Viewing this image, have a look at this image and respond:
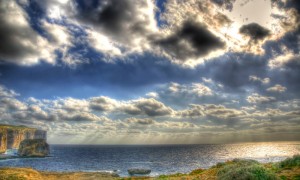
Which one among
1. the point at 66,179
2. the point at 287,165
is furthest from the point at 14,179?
the point at 287,165

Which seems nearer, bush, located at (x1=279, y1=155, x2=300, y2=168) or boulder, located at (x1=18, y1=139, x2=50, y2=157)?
bush, located at (x1=279, y1=155, x2=300, y2=168)

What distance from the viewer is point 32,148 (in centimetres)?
18312

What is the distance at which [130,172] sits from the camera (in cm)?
9431

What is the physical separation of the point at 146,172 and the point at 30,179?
58.0 metres

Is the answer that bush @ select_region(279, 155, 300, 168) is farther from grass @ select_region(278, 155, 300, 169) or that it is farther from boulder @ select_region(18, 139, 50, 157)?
boulder @ select_region(18, 139, 50, 157)

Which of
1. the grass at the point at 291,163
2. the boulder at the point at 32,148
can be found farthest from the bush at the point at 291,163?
the boulder at the point at 32,148

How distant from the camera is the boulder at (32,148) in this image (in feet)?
590

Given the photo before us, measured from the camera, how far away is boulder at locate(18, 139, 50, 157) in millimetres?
179750

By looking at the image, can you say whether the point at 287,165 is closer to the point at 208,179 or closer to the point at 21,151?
the point at 208,179

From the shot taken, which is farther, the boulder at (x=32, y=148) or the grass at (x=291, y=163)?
the boulder at (x=32, y=148)

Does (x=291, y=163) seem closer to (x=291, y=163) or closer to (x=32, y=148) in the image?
(x=291, y=163)

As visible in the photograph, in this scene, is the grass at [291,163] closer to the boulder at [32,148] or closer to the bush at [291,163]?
the bush at [291,163]

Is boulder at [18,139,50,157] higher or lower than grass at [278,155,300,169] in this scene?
lower

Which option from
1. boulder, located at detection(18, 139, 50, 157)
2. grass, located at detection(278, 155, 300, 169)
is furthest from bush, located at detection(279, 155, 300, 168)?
boulder, located at detection(18, 139, 50, 157)
